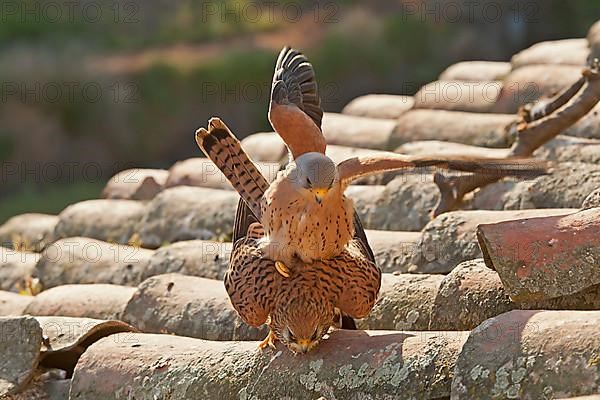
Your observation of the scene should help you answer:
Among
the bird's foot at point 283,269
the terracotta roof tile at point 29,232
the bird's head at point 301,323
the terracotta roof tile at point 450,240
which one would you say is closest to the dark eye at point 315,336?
the bird's head at point 301,323

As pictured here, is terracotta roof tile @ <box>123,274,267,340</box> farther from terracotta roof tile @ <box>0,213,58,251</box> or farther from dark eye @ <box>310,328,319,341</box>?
terracotta roof tile @ <box>0,213,58,251</box>

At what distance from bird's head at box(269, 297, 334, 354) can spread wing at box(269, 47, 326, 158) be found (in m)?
0.94

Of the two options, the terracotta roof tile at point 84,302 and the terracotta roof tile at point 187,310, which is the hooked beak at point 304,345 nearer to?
the terracotta roof tile at point 187,310

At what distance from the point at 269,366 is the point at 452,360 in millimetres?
655

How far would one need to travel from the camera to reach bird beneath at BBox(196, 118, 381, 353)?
3617 millimetres

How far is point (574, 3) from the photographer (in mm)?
21078

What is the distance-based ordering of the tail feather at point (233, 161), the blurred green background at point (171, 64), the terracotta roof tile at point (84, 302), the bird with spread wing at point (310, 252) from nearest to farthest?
1. the bird with spread wing at point (310, 252)
2. the tail feather at point (233, 161)
3. the terracotta roof tile at point (84, 302)
4. the blurred green background at point (171, 64)

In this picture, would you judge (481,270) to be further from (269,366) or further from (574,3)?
(574,3)

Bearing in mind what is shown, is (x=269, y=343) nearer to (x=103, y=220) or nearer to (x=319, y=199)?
(x=319, y=199)

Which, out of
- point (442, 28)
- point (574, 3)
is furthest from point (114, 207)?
point (442, 28)

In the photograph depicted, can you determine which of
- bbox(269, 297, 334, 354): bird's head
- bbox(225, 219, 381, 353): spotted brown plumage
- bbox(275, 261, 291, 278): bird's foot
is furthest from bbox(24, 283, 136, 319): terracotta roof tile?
bbox(269, 297, 334, 354): bird's head

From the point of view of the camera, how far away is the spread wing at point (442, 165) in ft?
12.3

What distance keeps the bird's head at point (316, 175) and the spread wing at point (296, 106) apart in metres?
0.61

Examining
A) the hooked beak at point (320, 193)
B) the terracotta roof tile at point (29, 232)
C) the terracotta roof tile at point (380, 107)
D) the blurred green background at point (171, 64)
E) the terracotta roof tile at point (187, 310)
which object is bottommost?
the blurred green background at point (171, 64)
